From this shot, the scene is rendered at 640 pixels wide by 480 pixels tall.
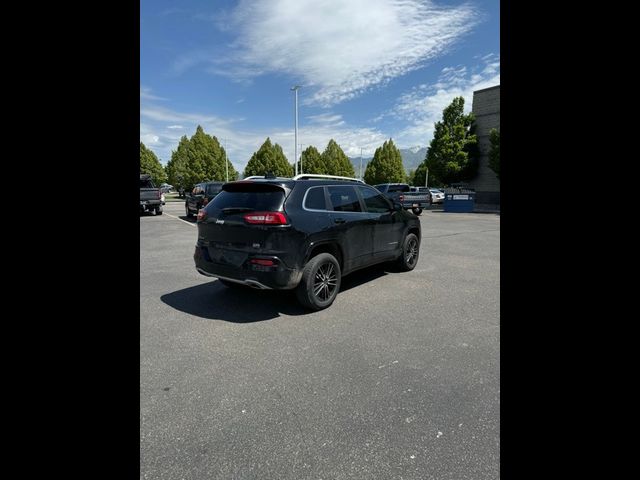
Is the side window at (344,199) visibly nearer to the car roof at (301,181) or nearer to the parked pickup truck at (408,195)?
the car roof at (301,181)

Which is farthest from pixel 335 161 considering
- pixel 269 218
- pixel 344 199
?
pixel 269 218

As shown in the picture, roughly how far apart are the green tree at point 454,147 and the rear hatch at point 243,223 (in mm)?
32128

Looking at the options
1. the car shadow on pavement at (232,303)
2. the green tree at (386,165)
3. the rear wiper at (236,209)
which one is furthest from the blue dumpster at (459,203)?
the green tree at (386,165)

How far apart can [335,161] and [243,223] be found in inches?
2483

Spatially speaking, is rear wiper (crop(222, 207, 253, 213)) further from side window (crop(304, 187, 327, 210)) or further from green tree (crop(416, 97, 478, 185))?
green tree (crop(416, 97, 478, 185))

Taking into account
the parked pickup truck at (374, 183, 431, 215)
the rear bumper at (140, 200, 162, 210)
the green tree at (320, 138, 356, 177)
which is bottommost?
the rear bumper at (140, 200, 162, 210)

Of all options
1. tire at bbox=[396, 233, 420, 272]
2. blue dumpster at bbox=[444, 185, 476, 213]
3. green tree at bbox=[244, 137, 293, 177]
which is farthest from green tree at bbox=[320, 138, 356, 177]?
tire at bbox=[396, 233, 420, 272]

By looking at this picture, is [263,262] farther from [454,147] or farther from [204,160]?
[204,160]

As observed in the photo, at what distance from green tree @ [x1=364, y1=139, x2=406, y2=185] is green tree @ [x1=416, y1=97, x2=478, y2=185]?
1017 inches

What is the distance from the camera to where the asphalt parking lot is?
212 cm

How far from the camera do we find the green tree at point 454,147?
34.0 meters
